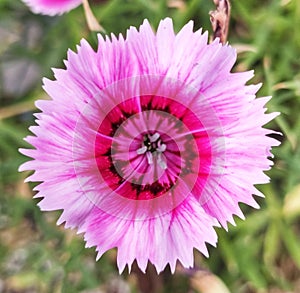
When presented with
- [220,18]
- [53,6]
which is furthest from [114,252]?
[220,18]

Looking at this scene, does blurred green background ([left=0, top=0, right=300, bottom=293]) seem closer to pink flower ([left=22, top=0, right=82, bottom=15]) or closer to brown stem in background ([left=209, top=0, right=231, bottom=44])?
pink flower ([left=22, top=0, right=82, bottom=15])

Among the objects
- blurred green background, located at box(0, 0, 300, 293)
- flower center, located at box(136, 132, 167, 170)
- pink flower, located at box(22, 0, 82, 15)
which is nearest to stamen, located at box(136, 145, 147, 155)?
flower center, located at box(136, 132, 167, 170)

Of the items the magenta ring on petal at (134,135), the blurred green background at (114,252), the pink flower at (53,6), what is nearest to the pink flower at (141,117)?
the magenta ring on petal at (134,135)

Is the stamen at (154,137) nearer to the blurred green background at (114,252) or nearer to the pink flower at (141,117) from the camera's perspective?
the pink flower at (141,117)

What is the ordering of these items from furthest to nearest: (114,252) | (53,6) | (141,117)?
1. (114,252)
2. (53,6)
3. (141,117)

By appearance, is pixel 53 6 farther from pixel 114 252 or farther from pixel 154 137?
pixel 114 252

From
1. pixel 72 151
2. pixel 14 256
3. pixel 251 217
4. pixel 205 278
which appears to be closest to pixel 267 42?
pixel 251 217

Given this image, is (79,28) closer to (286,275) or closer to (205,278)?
(205,278)
